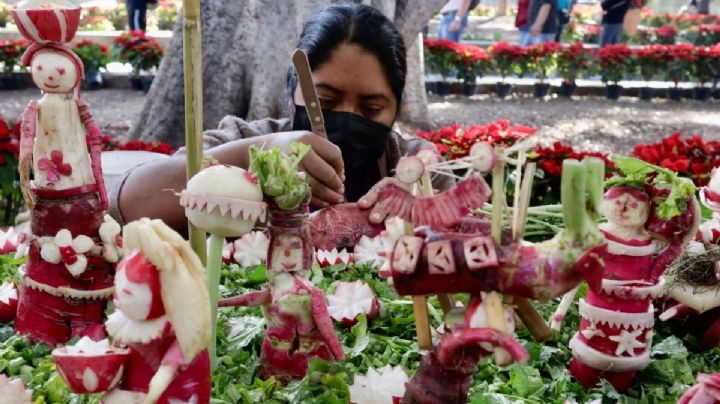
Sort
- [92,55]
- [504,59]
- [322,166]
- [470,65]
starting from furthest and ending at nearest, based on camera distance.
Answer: [504,59]
[470,65]
[92,55]
[322,166]

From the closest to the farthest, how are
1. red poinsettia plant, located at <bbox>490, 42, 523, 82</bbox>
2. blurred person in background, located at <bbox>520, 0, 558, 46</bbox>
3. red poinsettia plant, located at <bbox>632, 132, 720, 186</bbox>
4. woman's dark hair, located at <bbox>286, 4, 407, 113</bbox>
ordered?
woman's dark hair, located at <bbox>286, 4, 407, 113</bbox> → red poinsettia plant, located at <bbox>632, 132, 720, 186</bbox> → red poinsettia plant, located at <bbox>490, 42, 523, 82</bbox> → blurred person in background, located at <bbox>520, 0, 558, 46</bbox>

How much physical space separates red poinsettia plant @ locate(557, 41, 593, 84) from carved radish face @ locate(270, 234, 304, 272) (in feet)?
31.9

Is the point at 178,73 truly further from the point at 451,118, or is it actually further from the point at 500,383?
the point at 451,118

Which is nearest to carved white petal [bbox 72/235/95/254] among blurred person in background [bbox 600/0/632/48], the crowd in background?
the crowd in background

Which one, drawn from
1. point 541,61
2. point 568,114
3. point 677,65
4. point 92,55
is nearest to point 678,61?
point 677,65

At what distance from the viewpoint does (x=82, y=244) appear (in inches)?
46.6

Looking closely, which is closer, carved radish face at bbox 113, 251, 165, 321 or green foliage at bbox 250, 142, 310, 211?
carved radish face at bbox 113, 251, 165, 321

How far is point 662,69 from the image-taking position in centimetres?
1066

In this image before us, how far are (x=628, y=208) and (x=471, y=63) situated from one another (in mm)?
9413

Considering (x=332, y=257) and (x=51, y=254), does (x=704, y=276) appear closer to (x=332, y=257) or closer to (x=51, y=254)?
(x=332, y=257)

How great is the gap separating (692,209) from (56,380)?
37.7 inches

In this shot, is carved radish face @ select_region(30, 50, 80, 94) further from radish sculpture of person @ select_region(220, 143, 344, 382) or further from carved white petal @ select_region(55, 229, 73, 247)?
radish sculpture of person @ select_region(220, 143, 344, 382)

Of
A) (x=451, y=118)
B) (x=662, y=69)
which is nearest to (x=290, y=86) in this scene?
(x=451, y=118)

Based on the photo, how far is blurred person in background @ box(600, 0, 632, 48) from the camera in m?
10.7
